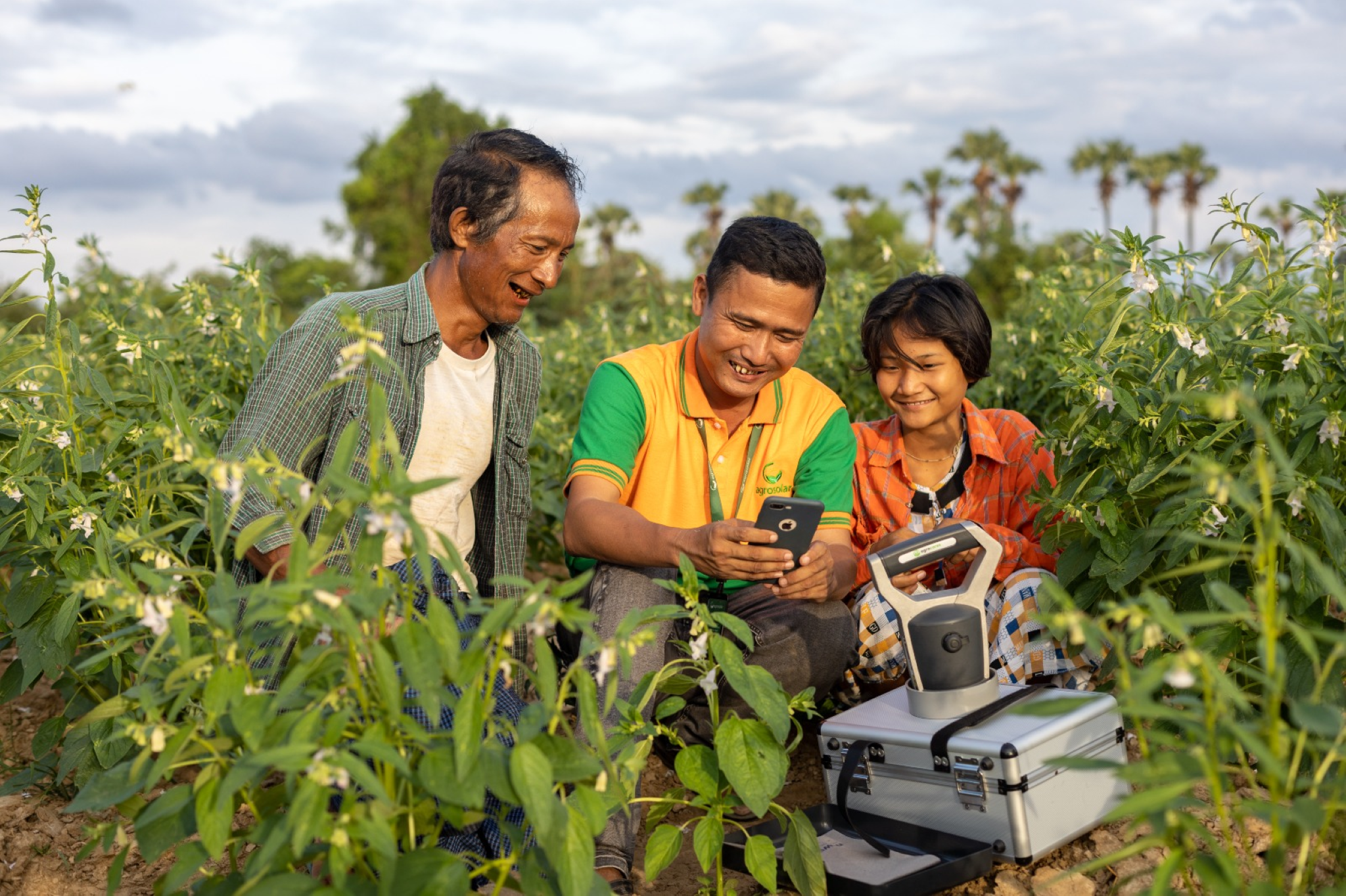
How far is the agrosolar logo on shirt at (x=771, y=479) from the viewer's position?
2.99 metres

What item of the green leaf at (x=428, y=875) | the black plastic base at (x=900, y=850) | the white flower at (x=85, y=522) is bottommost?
the black plastic base at (x=900, y=850)

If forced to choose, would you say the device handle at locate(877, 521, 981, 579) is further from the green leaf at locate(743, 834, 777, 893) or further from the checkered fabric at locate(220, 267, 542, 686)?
the checkered fabric at locate(220, 267, 542, 686)

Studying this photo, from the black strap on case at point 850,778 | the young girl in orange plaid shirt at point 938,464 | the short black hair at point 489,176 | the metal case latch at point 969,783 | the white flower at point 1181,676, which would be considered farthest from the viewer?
the young girl in orange plaid shirt at point 938,464

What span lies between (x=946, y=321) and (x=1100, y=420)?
0.68m

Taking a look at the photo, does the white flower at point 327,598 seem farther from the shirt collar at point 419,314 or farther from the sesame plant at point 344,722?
the shirt collar at point 419,314

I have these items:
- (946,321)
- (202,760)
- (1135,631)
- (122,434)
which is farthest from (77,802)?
(946,321)

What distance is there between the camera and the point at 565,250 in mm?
2889

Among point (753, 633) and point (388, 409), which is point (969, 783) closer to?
point (753, 633)

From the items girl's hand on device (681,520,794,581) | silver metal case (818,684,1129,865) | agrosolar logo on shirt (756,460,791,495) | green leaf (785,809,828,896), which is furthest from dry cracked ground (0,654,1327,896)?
agrosolar logo on shirt (756,460,791,495)

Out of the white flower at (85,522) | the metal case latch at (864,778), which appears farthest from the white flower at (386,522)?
the metal case latch at (864,778)

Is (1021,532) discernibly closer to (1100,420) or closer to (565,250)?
(1100,420)

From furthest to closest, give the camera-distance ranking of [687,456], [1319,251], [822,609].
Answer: [687,456], [822,609], [1319,251]

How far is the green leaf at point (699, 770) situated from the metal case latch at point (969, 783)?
51 centimetres

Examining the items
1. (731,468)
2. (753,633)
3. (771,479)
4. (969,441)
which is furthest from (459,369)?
(969,441)
